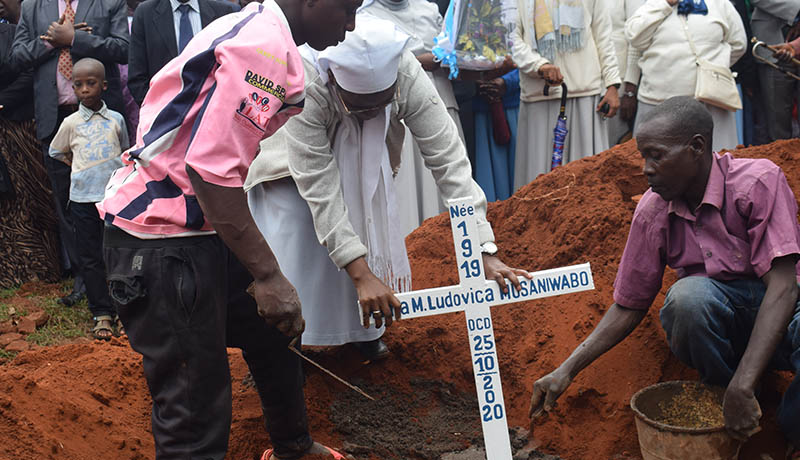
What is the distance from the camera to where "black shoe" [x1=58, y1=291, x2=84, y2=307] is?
5.34 m

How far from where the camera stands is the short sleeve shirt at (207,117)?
6.59ft

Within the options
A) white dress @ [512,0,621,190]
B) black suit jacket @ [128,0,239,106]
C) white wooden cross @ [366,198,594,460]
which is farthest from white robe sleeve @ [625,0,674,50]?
white wooden cross @ [366,198,594,460]

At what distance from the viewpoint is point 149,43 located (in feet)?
15.5

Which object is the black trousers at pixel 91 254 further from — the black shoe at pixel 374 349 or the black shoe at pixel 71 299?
the black shoe at pixel 374 349

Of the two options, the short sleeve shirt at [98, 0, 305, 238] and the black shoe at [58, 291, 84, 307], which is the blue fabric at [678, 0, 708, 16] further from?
the black shoe at [58, 291, 84, 307]

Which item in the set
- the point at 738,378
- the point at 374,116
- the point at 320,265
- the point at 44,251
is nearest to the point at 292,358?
the point at 320,265

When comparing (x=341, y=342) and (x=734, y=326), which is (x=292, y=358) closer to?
(x=341, y=342)

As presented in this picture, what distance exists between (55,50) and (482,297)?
3810mm

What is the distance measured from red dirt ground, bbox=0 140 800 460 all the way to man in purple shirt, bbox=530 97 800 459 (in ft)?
1.14

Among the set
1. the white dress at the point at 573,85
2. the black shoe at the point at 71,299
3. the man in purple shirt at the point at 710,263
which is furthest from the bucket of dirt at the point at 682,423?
the black shoe at the point at 71,299

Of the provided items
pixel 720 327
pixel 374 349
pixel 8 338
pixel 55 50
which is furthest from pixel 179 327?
pixel 55 50

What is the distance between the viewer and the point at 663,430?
2574mm

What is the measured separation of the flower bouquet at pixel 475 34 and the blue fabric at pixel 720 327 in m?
2.97

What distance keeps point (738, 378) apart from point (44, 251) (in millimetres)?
5217
